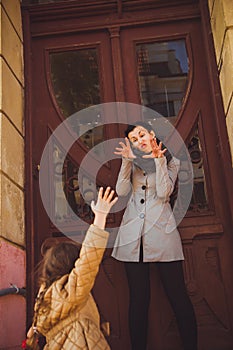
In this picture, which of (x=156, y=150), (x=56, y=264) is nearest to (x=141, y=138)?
(x=156, y=150)

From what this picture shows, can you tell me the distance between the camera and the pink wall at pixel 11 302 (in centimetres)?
336

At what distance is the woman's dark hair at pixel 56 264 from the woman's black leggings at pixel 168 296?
1.01 metres

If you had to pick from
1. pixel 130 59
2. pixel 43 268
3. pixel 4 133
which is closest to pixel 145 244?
pixel 43 268

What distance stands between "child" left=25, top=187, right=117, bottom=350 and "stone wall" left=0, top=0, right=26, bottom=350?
0.80 m

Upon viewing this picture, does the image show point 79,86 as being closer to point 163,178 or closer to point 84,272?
point 163,178

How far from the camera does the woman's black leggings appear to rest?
138 inches

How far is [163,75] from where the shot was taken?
15.1ft

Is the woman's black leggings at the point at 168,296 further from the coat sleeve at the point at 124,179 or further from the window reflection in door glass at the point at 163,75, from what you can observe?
the window reflection in door glass at the point at 163,75

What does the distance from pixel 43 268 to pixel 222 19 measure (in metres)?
2.57

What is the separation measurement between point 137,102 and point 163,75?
408 millimetres

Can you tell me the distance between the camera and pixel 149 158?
385 centimetres

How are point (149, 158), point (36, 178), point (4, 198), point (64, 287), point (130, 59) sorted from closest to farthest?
point (64, 287) → point (4, 198) → point (149, 158) → point (36, 178) → point (130, 59)

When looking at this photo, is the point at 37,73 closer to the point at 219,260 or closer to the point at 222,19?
the point at 222,19

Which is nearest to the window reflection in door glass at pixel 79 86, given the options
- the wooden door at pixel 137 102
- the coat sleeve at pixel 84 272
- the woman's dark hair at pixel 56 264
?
the wooden door at pixel 137 102
